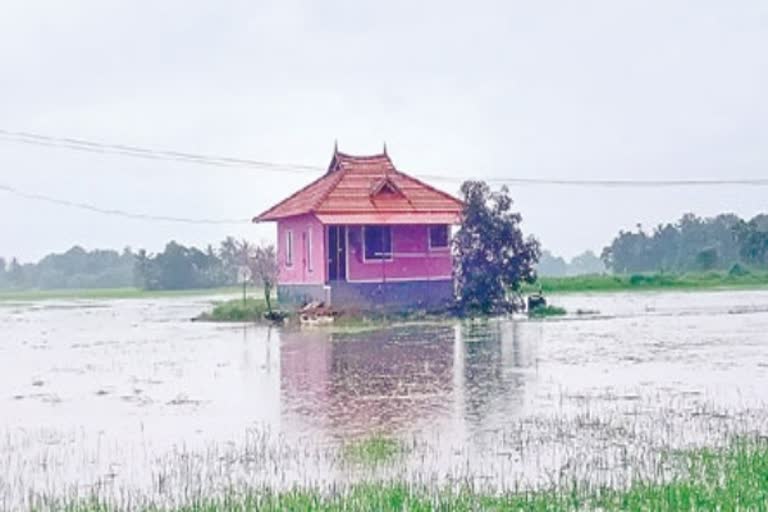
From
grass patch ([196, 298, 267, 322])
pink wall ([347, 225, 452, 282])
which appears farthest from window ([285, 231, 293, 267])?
pink wall ([347, 225, 452, 282])

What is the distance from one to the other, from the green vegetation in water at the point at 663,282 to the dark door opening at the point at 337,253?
655 inches

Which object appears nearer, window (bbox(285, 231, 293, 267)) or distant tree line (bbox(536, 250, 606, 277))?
window (bbox(285, 231, 293, 267))

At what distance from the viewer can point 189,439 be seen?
11.7 meters

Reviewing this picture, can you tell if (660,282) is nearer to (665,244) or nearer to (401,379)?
(665,244)

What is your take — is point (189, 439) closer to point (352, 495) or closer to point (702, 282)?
point (352, 495)

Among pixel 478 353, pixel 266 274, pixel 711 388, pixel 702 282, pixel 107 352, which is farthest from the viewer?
pixel 702 282

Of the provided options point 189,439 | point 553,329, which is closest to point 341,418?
point 189,439

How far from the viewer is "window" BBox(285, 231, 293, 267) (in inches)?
1428

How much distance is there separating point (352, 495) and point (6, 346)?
814 inches

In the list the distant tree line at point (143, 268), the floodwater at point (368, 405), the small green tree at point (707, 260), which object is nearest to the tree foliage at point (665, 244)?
the small green tree at point (707, 260)

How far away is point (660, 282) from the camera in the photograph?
165 feet

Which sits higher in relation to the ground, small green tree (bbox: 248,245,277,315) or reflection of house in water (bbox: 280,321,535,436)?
small green tree (bbox: 248,245,277,315)

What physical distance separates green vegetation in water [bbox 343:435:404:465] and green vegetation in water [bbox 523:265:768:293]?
3780 cm

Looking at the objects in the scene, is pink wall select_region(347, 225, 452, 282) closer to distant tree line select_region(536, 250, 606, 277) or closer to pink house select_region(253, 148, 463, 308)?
pink house select_region(253, 148, 463, 308)
